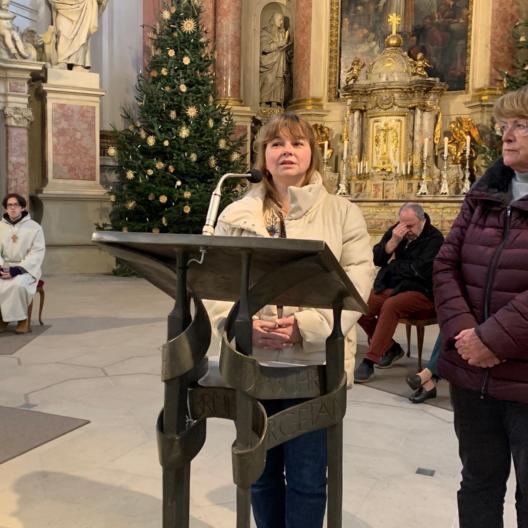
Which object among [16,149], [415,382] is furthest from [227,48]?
[415,382]

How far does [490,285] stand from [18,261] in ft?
19.6

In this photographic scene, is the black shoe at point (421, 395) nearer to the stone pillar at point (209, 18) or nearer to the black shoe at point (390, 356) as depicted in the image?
the black shoe at point (390, 356)

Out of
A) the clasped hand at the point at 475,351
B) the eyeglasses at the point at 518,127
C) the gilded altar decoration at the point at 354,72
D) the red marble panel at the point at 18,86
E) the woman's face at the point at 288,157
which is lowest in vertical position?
the clasped hand at the point at 475,351

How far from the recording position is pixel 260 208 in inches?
85.4

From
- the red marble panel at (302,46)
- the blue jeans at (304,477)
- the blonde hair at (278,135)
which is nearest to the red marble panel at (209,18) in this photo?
the red marble panel at (302,46)

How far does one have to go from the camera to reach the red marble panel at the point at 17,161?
37.7 feet

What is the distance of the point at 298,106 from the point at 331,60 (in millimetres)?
1186

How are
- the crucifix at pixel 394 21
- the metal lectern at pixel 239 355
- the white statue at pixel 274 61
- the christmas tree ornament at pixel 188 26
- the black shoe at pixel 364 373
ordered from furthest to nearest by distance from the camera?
the white statue at pixel 274 61, the crucifix at pixel 394 21, the christmas tree ornament at pixel 188 26, the black shoe at pixel 364 373, the metal lectern at pixel 239 355

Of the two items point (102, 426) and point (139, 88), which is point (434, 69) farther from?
point (102, 426)

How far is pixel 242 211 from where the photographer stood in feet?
6.87

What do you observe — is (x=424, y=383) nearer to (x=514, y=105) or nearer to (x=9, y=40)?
(x=514, y=105)

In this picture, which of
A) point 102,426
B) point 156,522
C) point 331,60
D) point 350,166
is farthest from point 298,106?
point 156,522

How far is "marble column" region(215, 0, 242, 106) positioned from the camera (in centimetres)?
1394

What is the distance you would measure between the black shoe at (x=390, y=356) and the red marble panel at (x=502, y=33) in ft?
29.7
